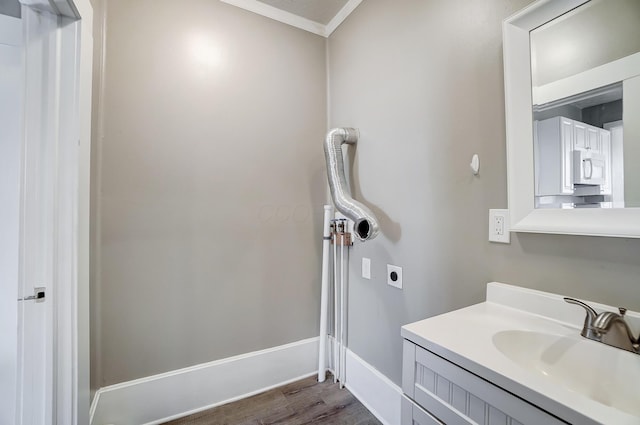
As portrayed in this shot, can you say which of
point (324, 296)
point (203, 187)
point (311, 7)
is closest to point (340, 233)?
point (324, 296)

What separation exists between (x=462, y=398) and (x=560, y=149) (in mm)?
874

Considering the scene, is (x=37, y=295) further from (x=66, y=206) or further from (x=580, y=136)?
(x=580, y=136)

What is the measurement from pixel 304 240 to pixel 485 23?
1.61m

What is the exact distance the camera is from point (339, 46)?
2.01 m

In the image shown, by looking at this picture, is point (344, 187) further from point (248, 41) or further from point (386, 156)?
point (248, 41)

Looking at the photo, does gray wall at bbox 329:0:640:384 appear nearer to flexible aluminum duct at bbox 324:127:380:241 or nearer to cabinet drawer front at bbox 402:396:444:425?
flexible aluminum duct at bbox 324:127:380:241

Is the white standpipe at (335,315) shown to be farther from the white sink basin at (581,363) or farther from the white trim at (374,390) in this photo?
the white sink basin at (581,363)

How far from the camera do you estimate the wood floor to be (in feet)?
5.13

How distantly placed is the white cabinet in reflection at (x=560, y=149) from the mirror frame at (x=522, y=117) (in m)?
0.03

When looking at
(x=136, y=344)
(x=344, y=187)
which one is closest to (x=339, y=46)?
(x=344, y=187)

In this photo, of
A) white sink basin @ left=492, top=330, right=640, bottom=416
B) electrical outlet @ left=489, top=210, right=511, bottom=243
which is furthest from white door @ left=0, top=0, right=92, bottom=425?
electrical outlet @ left=489, top=210, right=511, bottom=243

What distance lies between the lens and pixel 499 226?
103 cm

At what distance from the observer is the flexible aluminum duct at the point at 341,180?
1539mm

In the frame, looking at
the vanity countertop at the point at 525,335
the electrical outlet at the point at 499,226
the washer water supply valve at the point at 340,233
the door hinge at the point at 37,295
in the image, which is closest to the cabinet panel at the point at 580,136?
the electrical outlet at the point at 499,226
